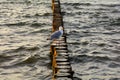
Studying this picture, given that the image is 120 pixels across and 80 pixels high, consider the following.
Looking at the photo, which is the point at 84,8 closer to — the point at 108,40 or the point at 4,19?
the point at 4,19

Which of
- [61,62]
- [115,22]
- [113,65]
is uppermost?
[61,62]

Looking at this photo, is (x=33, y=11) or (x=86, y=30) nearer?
(x=86, y=30)

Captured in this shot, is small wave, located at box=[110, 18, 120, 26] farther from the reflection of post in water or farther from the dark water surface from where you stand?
the reflection of post in water

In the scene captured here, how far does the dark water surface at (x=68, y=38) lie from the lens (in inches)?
403

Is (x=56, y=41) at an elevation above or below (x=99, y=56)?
above

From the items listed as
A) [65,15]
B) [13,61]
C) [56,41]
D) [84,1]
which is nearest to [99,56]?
[56,41]

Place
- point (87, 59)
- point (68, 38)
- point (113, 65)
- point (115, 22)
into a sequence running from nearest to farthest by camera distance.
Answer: point (113, 65) → point (87, 59) → point (68, 38) → point (115, 22)

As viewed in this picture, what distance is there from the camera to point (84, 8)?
2005 centimetres

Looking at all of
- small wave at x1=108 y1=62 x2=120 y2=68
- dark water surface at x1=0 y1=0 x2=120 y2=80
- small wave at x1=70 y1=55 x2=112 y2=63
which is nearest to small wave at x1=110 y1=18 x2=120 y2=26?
dark water surface at x1=0 y1=0 x2=120 y2=80

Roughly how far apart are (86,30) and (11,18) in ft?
14.0

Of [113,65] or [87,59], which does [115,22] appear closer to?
[87,59]

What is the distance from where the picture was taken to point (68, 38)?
13688mm

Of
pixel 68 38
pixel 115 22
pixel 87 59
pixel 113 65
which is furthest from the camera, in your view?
pixel 115 22

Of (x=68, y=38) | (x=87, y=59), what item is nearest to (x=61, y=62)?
(x=87, y=59)
